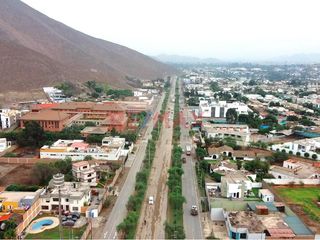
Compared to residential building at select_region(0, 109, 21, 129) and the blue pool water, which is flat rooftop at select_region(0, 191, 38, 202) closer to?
the blue pool water

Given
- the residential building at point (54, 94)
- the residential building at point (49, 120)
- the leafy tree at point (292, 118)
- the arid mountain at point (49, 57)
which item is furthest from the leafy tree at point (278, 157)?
the arid mountain at point (49, 57)

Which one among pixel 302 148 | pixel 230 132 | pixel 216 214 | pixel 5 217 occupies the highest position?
pixel 230 132

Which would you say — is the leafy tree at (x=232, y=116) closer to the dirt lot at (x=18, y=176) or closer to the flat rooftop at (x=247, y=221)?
the dirt lot at (x=18, y=176)

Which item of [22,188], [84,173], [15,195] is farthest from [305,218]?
[22,188]

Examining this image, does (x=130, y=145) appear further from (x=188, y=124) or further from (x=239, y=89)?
(x=239, y=89)

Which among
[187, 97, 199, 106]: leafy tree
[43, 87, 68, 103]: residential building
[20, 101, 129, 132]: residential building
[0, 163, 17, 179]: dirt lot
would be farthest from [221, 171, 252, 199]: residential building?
[43, 87, 68, 103]: residential building

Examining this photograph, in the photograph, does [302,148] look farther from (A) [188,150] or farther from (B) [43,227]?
(B) [43,227]

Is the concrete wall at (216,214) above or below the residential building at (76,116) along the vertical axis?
below

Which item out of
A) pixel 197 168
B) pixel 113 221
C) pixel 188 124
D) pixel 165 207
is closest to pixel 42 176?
pixel 113 221
